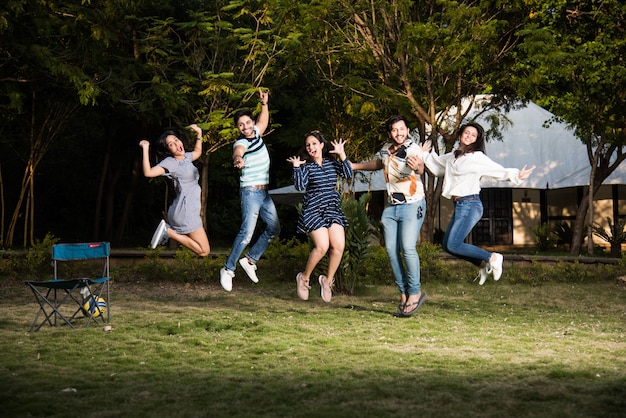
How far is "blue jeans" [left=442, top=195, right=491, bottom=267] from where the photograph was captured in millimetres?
8656

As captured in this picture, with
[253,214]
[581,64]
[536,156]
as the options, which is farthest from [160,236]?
[536,156]

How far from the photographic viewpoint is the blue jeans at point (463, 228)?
341 inches

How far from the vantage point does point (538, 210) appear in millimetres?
28422

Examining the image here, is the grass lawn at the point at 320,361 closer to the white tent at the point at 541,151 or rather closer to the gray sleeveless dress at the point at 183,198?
the gray sleeveless dress at the point at 183,198

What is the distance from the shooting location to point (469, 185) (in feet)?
28.7

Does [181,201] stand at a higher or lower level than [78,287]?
higher

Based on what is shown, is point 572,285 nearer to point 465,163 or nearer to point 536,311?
point 536,311

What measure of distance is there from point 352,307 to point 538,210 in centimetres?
1889

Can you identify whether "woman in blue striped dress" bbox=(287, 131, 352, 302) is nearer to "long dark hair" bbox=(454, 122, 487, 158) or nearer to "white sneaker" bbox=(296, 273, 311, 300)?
"white sneaker" bbox=(296, 273, 311, 300)

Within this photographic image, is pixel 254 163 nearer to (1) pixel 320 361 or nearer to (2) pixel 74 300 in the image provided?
(1) pixel 320 361

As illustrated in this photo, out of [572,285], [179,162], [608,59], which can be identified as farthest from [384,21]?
[179,162]

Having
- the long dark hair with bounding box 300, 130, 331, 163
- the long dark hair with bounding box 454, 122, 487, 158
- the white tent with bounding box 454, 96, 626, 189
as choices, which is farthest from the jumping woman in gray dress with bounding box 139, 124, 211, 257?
the white tent with bounding box 454, 96, 626, 189

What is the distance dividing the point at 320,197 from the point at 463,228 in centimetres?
161

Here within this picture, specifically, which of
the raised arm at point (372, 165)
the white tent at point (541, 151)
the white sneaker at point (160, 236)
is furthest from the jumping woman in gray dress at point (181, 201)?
the white tent at point (541, 151)
